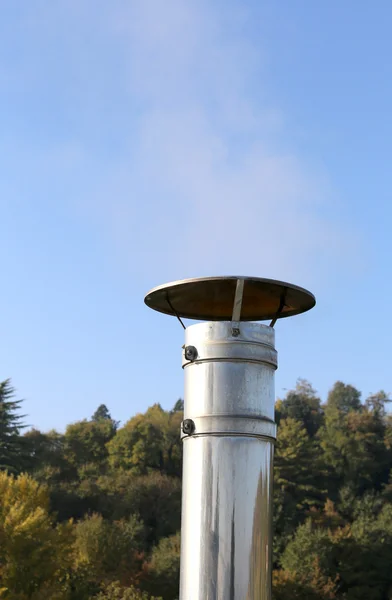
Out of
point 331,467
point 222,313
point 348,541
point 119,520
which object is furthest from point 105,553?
point 222,313

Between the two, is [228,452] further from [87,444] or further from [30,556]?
[87,444]

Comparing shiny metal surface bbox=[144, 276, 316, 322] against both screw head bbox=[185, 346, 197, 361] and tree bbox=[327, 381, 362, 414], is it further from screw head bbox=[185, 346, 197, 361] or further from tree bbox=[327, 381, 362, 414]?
tree bbox=[327, 381, 362, 414]

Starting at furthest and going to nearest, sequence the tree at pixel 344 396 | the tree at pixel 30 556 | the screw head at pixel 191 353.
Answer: the tree at pixel 344 396
the tree at pixel 30 556
the screw head at pixel 191 353

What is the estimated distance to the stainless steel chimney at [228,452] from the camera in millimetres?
4215

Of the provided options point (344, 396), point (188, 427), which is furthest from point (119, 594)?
point (344, 396)

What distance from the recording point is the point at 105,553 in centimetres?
4222

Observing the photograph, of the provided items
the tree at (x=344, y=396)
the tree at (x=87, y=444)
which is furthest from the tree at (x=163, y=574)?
the tree at (x=344, y=396)

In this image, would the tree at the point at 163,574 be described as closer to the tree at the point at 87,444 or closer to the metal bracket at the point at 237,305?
the tree at the point at 87,444

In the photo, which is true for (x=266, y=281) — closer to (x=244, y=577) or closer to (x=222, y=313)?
(x=222, y=313)

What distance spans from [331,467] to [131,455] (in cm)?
1616

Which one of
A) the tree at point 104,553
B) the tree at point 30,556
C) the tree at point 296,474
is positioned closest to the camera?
the tree at point 30,556

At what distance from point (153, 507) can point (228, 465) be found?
51815 mm

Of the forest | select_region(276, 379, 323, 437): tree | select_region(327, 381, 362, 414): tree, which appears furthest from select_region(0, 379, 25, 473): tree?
select_region(327, 381, 362, 414): tree

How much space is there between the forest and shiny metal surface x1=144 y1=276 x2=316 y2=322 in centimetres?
3148
